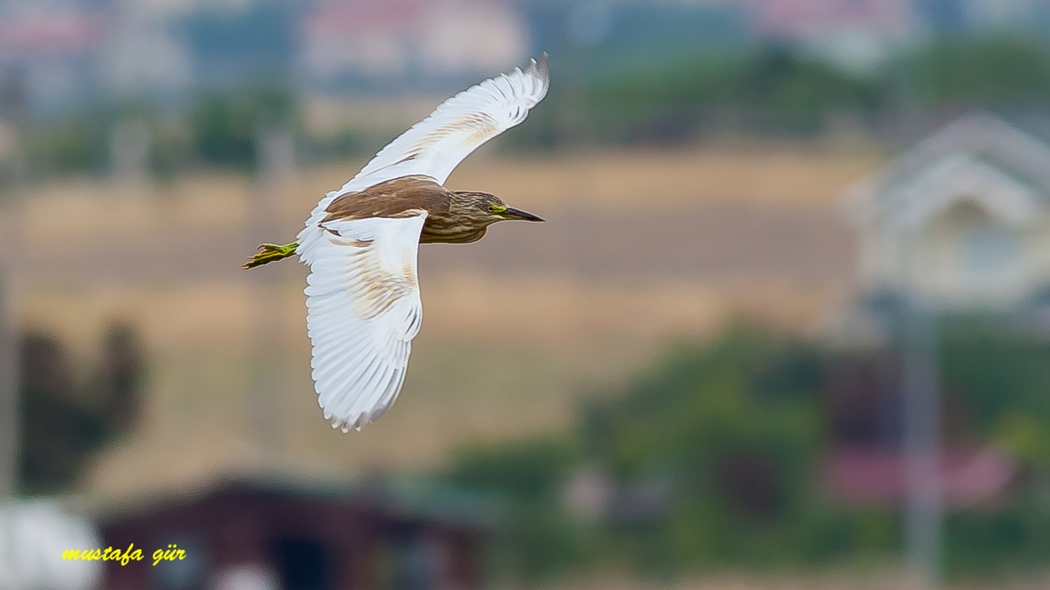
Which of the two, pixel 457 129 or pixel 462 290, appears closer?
pixel 457 129

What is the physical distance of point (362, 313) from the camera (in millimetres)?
5633

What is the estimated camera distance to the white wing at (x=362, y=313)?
5324mm

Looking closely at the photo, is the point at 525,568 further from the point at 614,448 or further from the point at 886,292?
the point at 886,292

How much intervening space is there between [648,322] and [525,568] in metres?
5.95

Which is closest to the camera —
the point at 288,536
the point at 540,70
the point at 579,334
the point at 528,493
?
the point at 540,70

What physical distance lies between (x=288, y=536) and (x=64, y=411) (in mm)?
4596

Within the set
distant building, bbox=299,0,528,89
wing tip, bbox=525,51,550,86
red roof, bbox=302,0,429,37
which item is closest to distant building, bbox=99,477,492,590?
wing tip, bbox=525,51,550,86

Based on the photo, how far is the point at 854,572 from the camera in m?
20.8

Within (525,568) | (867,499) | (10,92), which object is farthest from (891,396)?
(10,92)

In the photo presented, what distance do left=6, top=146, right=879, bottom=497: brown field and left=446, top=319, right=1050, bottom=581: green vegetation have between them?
0.67m

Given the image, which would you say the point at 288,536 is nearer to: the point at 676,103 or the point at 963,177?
the point at 963,177

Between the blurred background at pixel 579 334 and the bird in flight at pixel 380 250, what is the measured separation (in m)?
10.4

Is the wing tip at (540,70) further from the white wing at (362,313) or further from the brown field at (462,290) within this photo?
the brown field at (462,290)

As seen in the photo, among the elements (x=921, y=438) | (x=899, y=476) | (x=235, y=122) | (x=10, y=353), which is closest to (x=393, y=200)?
(x=10, y=353)
